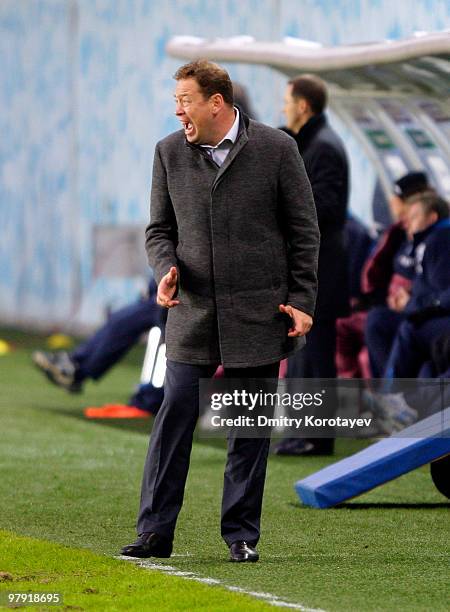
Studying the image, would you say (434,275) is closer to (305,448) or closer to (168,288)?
(305,448)

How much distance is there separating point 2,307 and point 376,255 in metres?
12.0

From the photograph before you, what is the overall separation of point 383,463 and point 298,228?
1643 mm

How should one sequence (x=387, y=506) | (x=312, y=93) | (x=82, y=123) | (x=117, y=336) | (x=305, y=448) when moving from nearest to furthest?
(x=387, y=506), (x=312, y=93), (x=305, y=448), (x=117, y=336), (x=82, y=123)

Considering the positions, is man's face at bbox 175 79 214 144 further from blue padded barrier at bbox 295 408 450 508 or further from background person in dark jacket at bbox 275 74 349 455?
background person in dark jacket at bbox 275 74 349 455

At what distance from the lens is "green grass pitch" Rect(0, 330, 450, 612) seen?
5422mm

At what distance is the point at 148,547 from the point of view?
5949 millimetres

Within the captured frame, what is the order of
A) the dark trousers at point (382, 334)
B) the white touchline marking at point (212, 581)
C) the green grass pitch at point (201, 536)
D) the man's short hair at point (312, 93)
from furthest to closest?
1. the dark trousers at point (382, 334)
2. the man's short hair at point (312, 93)
3. the green grass pitch at point (201, 536)
4. the white touchline marking at point (212, 581)

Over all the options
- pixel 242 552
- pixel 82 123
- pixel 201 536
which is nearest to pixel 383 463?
pixel 201 536

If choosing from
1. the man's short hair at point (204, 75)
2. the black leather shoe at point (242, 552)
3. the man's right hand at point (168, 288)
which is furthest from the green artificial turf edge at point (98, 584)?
the man's short hair at point (204, 75)

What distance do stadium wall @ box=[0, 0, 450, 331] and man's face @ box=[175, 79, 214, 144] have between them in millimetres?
9869

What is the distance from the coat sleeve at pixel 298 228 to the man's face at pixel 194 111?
0.30 metres

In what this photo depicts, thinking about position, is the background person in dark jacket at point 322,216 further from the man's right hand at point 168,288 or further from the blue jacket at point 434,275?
the man's right hand at point 168,288

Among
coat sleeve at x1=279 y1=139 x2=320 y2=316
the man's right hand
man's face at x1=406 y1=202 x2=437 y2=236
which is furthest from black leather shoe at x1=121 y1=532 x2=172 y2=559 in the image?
man's face at x1=406 y1=202 x2=437 y2=236

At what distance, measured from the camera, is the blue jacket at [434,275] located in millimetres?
9422
